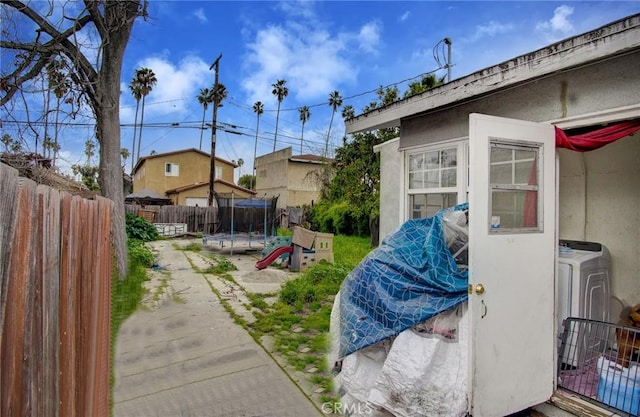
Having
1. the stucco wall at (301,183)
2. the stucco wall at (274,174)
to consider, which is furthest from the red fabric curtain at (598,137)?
the stucco wall at (301,183)

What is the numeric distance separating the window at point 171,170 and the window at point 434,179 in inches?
1143

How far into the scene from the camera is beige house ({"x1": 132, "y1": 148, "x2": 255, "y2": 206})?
2844 centimetres

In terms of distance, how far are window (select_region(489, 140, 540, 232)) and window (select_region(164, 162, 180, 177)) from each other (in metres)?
31.0

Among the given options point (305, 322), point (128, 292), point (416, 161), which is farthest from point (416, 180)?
point (128, 292)

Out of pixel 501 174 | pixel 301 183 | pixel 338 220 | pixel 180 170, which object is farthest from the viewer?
pixel 180 170

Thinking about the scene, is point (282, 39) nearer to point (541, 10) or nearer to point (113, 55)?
point (113, 55)

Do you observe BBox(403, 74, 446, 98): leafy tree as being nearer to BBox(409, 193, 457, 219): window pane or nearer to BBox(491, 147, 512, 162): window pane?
BBox(409, 193, 457, 219): window pane

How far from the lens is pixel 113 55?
7.90 m

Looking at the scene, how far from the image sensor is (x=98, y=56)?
768 cm

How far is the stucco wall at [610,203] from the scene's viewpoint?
3.84 m

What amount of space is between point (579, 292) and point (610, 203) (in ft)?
4.57

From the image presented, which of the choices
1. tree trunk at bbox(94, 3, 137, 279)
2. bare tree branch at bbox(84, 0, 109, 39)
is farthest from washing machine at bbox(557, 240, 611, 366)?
bare tree branch at bbox(84, 0, 109, 39)

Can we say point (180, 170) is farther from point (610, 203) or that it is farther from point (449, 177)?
point (610, 203)

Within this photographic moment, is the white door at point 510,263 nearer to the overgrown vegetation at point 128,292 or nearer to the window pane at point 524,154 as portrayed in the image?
the window pane at point 524,154
